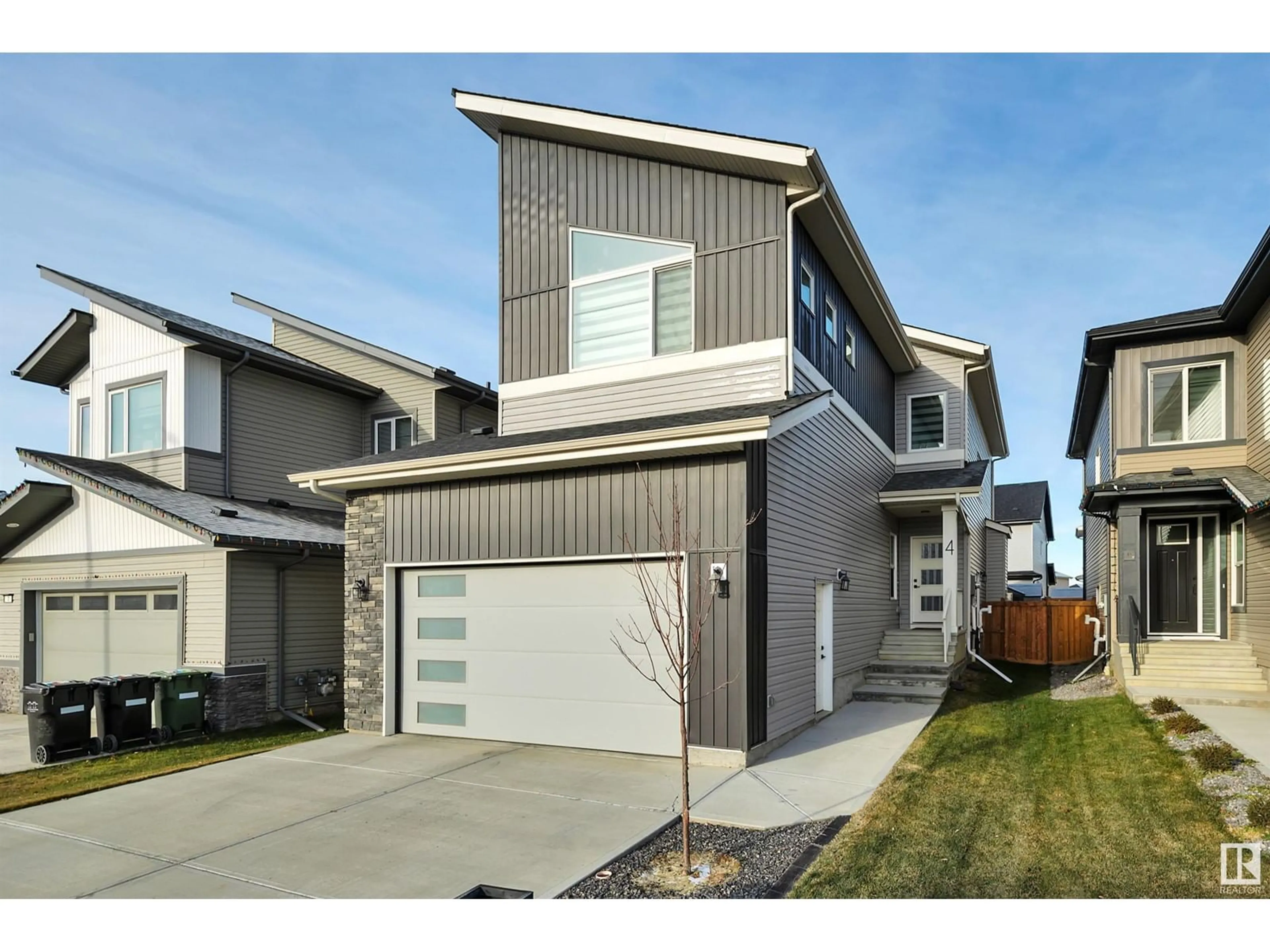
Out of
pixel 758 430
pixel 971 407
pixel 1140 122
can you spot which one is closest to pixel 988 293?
pixel 971 407

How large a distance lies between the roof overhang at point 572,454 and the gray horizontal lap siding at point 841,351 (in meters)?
0.89

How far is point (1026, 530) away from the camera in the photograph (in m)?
35.3

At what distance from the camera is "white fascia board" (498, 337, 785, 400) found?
31.2 feet

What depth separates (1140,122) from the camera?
11.4 metres

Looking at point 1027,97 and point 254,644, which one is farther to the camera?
point 254,644

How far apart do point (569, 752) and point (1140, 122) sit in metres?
11.8

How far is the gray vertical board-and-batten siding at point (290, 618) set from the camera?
11992 millimetres

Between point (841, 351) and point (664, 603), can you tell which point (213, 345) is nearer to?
point (664, 603)

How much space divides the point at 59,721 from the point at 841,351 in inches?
463

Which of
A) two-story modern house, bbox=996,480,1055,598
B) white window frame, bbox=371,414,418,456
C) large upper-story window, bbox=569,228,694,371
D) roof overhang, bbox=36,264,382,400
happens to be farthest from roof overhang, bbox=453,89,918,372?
two-story modern house, bbox=996,480,1055,598

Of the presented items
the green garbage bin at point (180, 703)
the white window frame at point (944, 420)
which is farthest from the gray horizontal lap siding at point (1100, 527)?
the green garbage bin at point (180, 703)

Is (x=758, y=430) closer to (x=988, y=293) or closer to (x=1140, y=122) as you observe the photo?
(x=1140, y=122)

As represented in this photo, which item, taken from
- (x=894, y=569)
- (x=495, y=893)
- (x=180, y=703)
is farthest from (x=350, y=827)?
(x=894, y=569)

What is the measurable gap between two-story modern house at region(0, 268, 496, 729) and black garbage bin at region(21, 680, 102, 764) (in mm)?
1661
